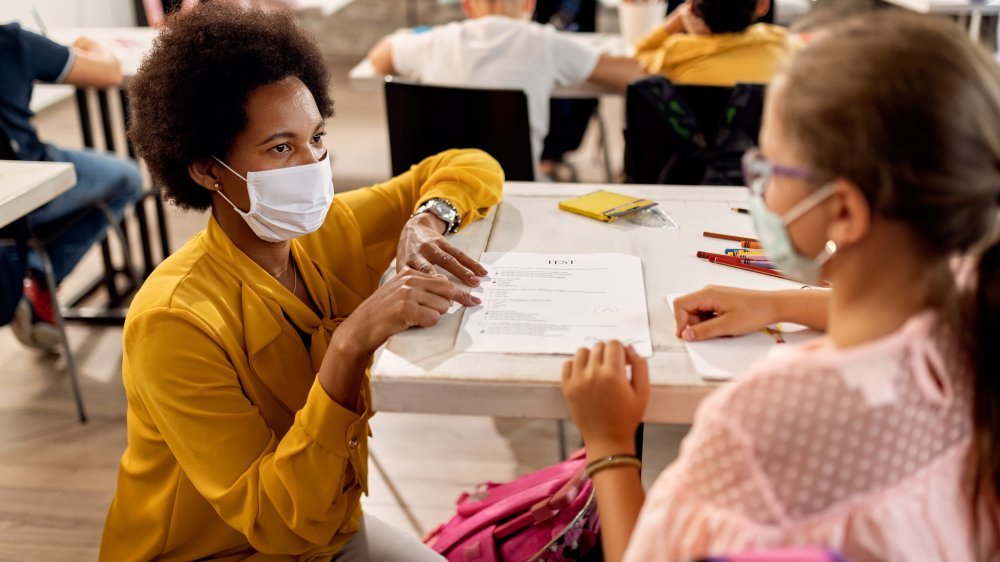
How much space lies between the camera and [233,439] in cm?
109

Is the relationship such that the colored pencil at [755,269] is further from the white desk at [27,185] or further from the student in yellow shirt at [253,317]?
the white desk at [27,185]

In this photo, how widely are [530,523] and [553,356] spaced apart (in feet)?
1.37

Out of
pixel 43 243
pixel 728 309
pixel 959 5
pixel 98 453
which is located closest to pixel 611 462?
pixel 728 309

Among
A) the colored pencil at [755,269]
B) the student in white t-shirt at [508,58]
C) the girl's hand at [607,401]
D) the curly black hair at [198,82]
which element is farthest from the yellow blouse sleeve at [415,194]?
the student in white t-shirt at [508,58]

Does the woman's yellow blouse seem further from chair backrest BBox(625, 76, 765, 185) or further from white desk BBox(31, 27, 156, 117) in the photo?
white desk BBox(31, 27, 156, 117)

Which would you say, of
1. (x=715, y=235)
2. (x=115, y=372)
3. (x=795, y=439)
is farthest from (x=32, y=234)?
(x=795, y=439)

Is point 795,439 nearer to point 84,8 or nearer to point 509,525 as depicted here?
point 509,525

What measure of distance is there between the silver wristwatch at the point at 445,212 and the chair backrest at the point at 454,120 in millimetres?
925

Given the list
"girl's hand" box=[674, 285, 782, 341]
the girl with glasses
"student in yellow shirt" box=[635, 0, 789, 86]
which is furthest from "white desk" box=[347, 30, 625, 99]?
the girl with glasses

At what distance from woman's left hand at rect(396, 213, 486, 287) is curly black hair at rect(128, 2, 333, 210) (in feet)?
0.87

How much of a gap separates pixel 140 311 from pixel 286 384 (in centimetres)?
21

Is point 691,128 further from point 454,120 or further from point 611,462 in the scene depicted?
point 611,462

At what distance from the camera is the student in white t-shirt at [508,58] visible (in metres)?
2.59

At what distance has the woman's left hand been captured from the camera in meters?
1.20
